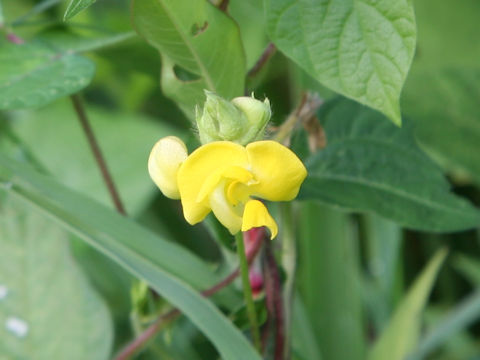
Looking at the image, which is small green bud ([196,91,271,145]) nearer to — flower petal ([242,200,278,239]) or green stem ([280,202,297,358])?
flower petal ([242,200,278,239])

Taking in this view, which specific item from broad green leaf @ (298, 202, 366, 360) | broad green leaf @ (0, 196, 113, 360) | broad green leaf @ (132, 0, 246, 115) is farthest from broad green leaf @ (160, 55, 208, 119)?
broad green leaf @ (298, 202, 366, 360)

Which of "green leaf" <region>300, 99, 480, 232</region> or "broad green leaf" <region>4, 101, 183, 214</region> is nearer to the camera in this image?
"green leaf" <region>300, 99, 480, 232</region>

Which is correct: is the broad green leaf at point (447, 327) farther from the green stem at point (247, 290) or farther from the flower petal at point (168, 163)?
the flower petal at point (168, 163)

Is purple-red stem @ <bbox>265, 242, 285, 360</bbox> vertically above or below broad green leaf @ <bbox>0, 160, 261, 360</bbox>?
below

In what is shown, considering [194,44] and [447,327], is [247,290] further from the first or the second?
[447,327]

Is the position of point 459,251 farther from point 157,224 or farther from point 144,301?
point 144,301

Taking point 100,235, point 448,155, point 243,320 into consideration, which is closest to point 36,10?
point 100,235

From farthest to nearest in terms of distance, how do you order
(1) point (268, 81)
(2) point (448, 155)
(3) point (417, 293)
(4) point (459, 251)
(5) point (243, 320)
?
(1) point (268, 81) < (4) point (459, 251) < (2) point (448, 155) < (3) point (417, 293) < (5) point (243, 320)
